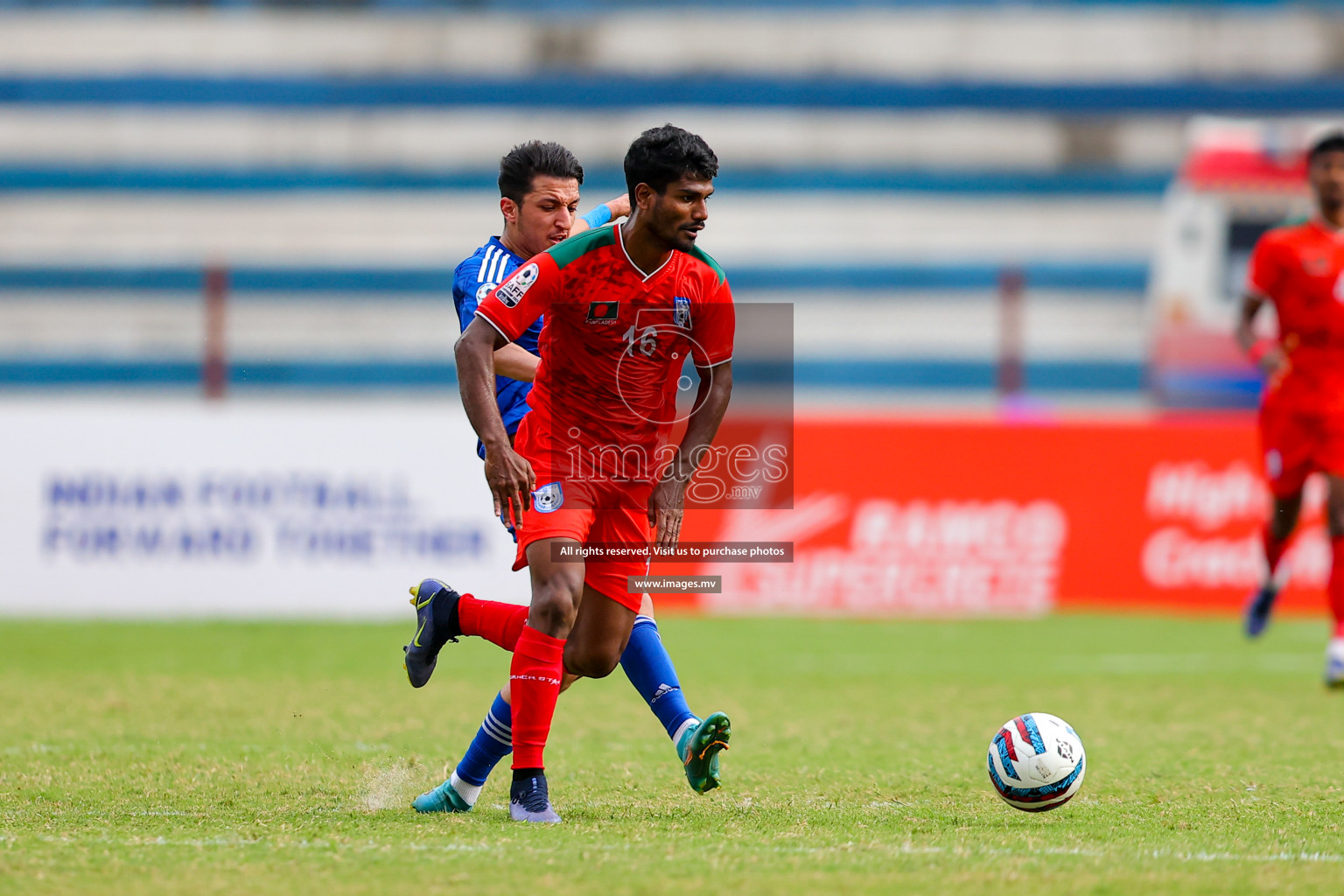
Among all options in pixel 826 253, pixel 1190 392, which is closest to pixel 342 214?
pixel 826 253

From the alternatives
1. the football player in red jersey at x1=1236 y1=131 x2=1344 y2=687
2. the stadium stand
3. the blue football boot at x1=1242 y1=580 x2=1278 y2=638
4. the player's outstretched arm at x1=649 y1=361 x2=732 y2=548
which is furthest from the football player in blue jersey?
the stadium stand

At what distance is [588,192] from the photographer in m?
22.9

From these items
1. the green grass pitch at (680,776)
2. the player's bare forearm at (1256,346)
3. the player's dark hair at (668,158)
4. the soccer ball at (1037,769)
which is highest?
the player's dark hair at (668,158)

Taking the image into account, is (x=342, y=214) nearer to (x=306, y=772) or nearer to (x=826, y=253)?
(x=826, y=253)

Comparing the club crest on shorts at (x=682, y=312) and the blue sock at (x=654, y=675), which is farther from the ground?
the club crest on shorts at (x=682, y=312)

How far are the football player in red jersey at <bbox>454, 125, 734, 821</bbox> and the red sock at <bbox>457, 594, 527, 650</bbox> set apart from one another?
0.35 m

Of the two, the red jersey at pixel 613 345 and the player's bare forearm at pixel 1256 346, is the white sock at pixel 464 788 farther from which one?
the player's bare forearm at pixel 1256 346

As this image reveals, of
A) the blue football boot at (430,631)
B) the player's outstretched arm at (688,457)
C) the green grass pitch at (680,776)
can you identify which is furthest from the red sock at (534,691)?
the blue football boot at (430,631)

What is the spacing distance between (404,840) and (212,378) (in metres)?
9.45

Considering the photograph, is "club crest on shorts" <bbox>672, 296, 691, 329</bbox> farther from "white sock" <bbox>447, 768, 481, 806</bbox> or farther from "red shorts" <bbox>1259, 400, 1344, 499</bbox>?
"red shorts" <bbox>1259, 400, 1344, 499</bbox>

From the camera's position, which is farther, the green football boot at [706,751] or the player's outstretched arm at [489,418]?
the green football boot at [706,751]

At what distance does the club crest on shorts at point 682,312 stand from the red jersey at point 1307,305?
4.98 m

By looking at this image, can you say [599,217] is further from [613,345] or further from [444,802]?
[444,802]

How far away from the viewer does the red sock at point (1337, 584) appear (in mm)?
8734
